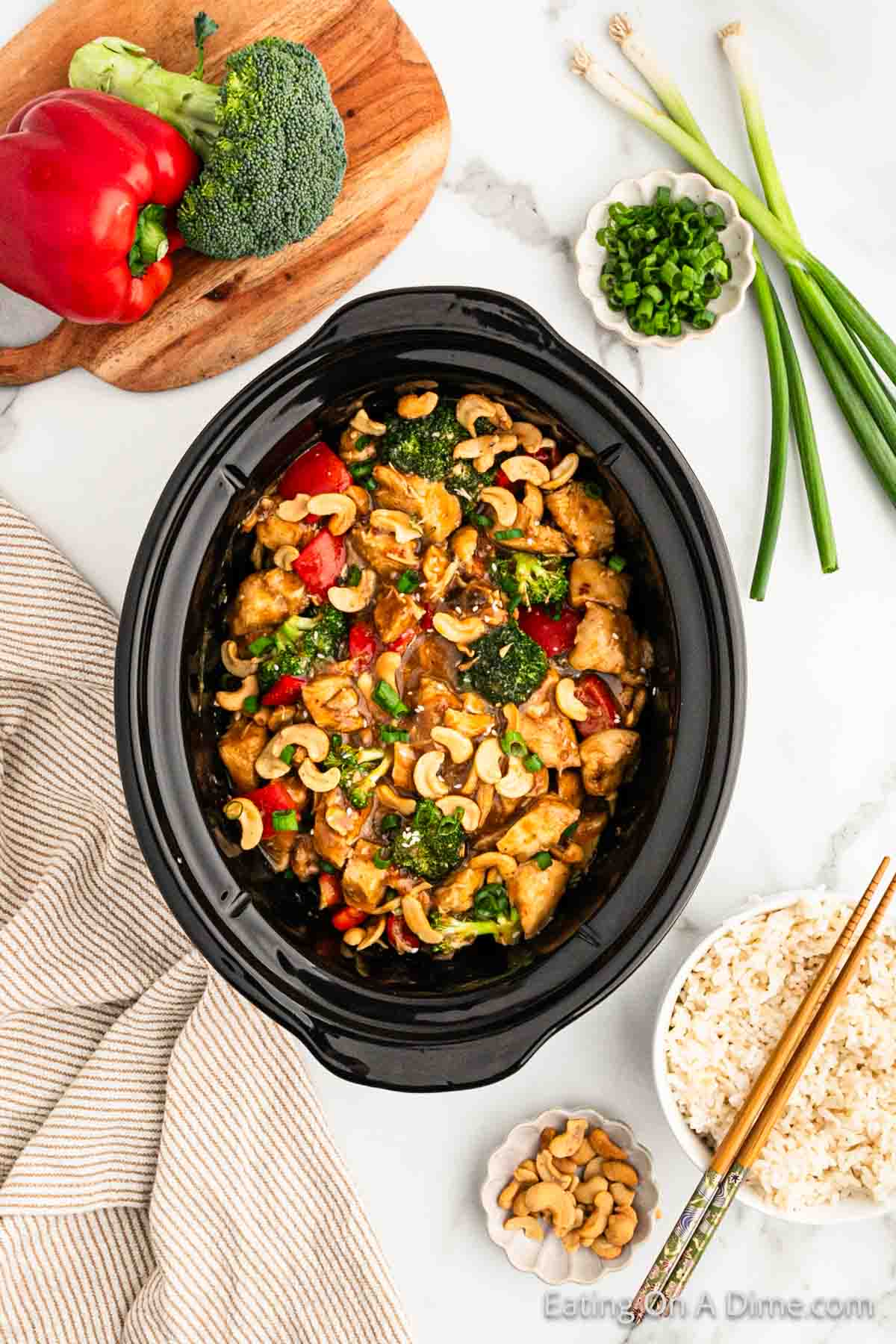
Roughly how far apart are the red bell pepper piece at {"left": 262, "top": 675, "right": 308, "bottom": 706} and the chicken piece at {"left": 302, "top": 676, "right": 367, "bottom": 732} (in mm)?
21

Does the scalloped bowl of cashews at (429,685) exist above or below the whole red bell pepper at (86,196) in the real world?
below

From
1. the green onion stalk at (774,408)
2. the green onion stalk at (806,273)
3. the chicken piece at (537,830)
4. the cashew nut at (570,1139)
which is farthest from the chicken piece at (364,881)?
the green onion stalk at (806,273)

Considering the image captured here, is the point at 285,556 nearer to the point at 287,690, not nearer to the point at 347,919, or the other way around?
the point at 287,690

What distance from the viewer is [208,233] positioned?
2.31 m

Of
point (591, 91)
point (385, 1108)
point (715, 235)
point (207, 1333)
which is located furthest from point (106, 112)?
point (207, 1333)

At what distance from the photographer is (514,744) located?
2.27 m

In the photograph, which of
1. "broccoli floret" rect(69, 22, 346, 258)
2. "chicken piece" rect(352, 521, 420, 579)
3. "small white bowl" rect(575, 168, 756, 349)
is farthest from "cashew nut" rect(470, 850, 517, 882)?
"broccoli floret" rect(69, 22, 346, 258)

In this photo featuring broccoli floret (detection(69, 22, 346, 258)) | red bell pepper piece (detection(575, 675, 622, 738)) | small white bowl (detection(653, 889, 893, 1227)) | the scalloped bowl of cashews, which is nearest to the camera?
the scalloped bowl of cashews

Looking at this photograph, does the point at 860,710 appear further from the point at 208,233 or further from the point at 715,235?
the point at 208,233

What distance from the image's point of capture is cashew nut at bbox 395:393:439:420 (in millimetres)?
2275

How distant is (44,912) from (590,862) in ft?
4.19

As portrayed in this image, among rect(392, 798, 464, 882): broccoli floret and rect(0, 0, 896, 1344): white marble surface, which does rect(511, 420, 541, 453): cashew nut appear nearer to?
rect(0, 0, 896, 1344): white marble surface

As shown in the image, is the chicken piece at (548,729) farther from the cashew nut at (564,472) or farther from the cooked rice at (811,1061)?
the cooked rice at (811,1061)

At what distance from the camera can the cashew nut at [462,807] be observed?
2273 mm
